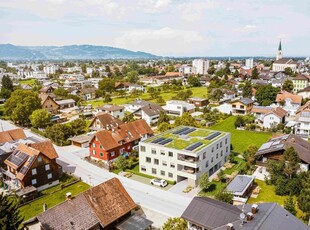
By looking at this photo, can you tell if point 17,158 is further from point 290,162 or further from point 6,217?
point 290,162

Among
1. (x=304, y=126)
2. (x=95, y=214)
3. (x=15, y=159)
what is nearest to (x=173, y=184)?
(x=95, y=214)

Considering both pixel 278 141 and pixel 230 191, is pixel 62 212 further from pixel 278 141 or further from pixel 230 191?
pixel 278 141

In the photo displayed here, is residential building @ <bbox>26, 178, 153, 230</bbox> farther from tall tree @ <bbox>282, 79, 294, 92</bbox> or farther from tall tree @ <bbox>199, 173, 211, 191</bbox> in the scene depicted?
tall tree @ <bbox>282, 79, 294, 92</bbox>

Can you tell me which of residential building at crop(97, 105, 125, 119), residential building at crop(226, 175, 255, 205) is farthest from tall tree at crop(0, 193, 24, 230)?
residential building at crop(97, 105, 125, 119)

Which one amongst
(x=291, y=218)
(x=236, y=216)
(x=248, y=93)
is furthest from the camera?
(x=248, y=93)

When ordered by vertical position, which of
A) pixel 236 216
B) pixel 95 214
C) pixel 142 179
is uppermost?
pixel 236 216

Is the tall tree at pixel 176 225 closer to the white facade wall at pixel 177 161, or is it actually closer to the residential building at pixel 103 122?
the white facade wall at pixel 177 161

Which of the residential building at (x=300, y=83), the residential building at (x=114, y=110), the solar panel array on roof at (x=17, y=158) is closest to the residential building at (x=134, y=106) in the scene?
the residential building at (x=114, y=110)
